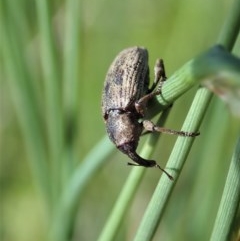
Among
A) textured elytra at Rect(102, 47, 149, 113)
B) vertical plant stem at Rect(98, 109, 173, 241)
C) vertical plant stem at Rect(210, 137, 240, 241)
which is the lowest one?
vertical plant stem at Rect(98, 109, 173, 241)

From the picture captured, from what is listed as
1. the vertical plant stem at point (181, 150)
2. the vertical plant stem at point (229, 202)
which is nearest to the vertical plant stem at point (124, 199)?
the vertical plant stem at point (181, 150)

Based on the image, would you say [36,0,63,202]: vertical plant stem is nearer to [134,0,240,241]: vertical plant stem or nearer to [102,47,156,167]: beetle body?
[102,47,156,167]: beetle body

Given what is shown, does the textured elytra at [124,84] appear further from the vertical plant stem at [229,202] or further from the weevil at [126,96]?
the vertical plant stem at [229,202]

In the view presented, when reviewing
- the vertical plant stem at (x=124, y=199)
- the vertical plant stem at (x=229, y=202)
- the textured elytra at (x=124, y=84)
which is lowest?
the vertical plant stem at (x=124, y=199)

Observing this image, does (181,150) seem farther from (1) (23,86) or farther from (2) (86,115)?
(2) (86,115)

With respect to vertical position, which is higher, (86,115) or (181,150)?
(181,150)

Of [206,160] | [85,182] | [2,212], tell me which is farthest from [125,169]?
[85,182]

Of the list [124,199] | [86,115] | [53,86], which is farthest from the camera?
[86,115]

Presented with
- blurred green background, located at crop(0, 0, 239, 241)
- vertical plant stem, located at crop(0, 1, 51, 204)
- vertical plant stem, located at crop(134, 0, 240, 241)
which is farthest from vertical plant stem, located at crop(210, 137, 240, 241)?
vertical plant stem, located at crop(0, 1, 51, 204)

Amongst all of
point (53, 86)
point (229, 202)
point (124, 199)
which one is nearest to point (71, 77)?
point (53, 86)
